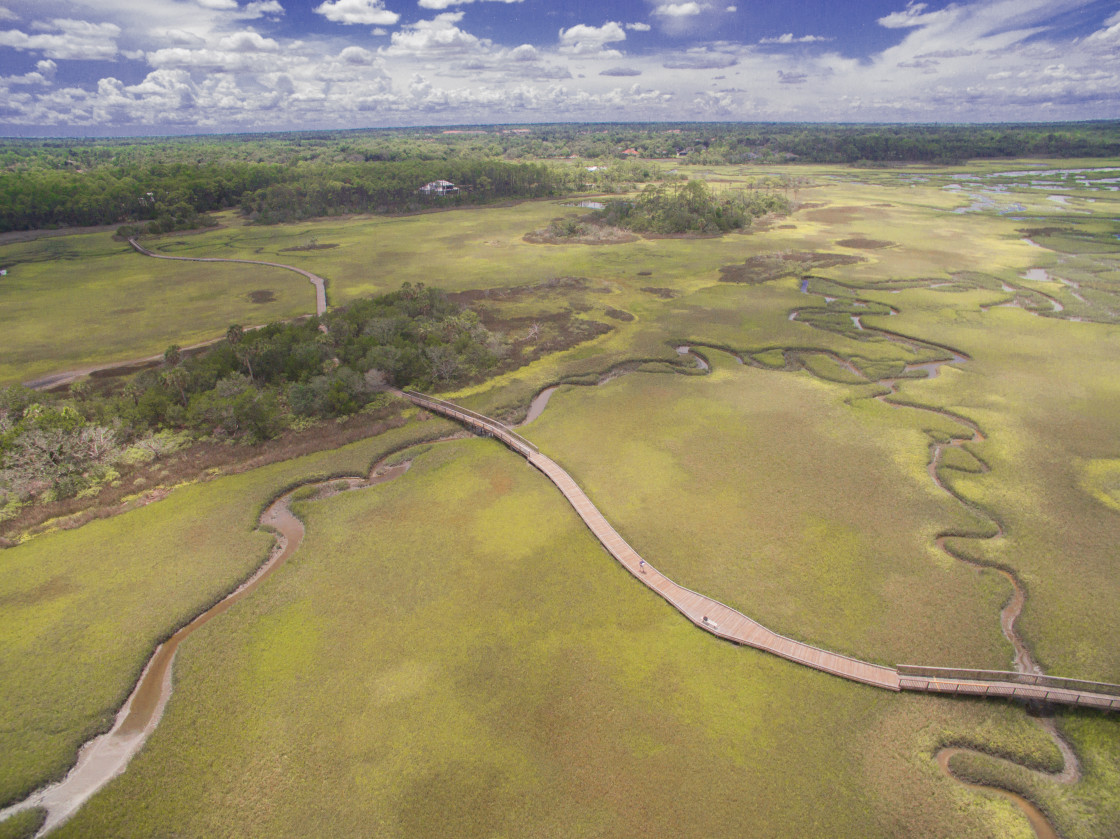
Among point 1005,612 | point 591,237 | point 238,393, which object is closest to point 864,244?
point 591,237

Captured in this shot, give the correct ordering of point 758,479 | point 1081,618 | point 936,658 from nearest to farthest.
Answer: point 936,658
point 1081,618
point 758,479

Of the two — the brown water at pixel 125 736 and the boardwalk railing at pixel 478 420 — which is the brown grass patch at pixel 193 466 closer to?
the boardwalk railing at pixel 478 420

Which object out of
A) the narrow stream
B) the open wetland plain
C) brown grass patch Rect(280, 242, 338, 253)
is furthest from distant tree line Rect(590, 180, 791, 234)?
the narrow stream

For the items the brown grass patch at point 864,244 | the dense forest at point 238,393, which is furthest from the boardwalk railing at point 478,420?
the brown grass patch at point 864,244

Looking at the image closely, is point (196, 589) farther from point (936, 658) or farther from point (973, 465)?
point (973, 465)

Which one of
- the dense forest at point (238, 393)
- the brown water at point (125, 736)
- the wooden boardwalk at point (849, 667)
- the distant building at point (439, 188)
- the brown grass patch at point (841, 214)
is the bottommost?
the brown water at point (125, 736)

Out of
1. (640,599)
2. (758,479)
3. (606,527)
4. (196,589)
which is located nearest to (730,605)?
(640,599)
